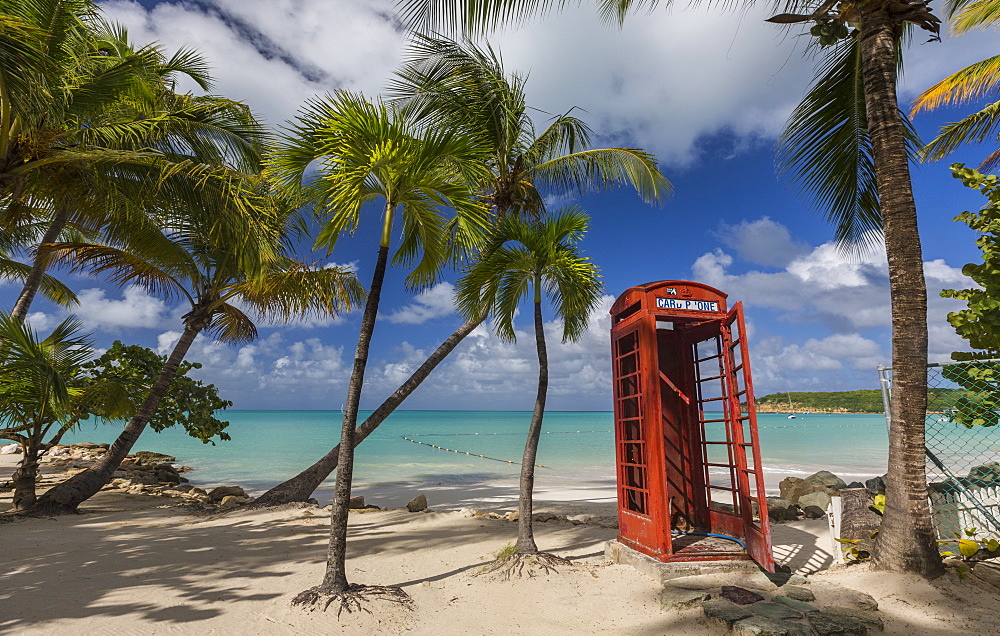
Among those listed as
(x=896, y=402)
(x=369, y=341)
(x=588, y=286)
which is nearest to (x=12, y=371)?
(x=369, y=341)

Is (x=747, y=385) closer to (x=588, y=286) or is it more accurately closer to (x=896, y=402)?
(x=896, y=402)

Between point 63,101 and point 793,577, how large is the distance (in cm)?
1081

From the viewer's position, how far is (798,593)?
458cm

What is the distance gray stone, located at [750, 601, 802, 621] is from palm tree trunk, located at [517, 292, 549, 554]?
247cm

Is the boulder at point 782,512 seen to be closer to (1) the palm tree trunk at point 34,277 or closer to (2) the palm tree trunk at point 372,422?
(2) the palm tree trunk at point 372,422

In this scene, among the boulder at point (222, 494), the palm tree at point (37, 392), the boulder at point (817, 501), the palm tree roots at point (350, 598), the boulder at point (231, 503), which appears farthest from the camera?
the boulder at point (222, 494)

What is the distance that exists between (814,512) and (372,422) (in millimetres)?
8524

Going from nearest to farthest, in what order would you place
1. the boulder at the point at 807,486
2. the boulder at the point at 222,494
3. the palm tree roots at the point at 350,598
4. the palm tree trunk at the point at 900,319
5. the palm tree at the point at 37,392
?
the palm tree roots at the point at 350,598 < the palm tree trunk at the point at 900,319 < the palm tree at the point at 37,392 < the boulder at the point at 807,486 < the boulder at the point at 222,494

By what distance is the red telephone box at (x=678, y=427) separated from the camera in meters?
5.41

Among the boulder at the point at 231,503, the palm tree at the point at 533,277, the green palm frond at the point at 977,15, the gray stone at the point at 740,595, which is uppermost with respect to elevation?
the green palm frond at the point at 977,15

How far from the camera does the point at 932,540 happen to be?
475 cm

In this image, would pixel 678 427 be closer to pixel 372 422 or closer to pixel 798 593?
pixel 798 593

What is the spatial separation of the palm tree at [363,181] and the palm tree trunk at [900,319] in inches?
160

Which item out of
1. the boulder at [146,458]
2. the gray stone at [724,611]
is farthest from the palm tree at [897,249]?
the boulder at [146,458]
